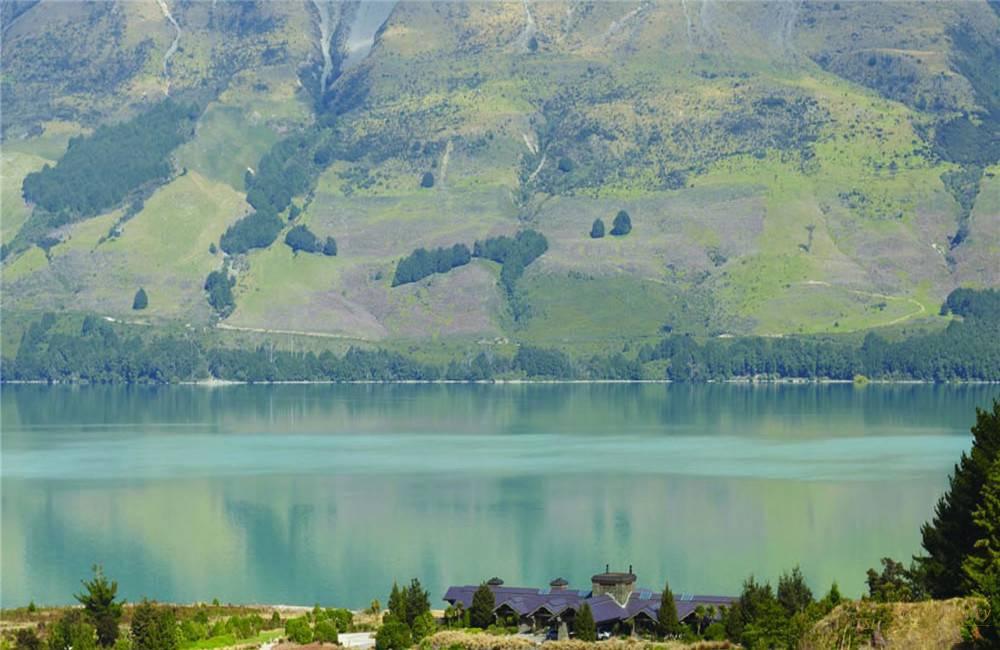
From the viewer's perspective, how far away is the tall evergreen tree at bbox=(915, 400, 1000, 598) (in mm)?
76312

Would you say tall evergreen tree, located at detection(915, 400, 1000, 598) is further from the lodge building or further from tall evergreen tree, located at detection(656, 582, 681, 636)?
the lodge building

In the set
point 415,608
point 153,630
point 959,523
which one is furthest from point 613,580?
point 153,630

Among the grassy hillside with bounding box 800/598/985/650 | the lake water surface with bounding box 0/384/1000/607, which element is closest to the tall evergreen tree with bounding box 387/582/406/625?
the lake water surface with bounding box 0/384/1000/607

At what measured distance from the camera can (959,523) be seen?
7806 cm

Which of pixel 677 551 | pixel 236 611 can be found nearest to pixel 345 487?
pixel 677 551

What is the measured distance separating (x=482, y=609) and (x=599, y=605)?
519cm

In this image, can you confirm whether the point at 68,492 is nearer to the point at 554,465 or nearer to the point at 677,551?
the point at 554,465

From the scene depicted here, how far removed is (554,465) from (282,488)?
30.1 metres

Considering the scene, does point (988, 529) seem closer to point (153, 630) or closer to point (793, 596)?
point (793, 596)

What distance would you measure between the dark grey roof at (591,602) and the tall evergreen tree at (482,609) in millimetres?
936

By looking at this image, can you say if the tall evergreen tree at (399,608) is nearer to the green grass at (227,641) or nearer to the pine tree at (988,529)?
the green grass at (227,641)

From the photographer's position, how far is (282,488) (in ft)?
577

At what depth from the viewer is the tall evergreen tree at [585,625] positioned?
269 feet

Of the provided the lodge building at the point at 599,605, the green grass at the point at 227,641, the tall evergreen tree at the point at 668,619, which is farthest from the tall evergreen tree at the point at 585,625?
the green grass at the point at 227,641
